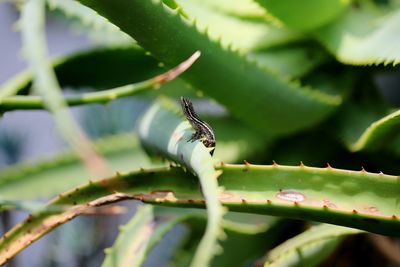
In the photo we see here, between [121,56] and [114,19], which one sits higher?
[121,56]

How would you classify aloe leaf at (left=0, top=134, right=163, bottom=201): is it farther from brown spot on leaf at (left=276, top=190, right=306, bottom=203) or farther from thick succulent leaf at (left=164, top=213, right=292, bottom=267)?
brown spot on leaf at (left=276, top=190, right=306, bottom=203)

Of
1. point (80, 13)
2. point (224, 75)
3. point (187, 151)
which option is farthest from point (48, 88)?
point (80, 13)

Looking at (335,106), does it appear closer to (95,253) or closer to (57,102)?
(57,102)

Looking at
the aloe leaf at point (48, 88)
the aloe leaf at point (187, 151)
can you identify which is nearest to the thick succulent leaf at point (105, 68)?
the aloe leaf at point (187, 151)

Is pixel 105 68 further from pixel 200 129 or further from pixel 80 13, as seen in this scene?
pixel 200 129

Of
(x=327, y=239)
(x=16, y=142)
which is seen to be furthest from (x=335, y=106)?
(x=16, y=142)

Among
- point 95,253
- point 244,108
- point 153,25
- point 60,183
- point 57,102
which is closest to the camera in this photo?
point 57,102

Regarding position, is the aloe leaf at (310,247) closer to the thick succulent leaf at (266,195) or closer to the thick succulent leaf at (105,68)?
the thick succulent leaf at (266,195)

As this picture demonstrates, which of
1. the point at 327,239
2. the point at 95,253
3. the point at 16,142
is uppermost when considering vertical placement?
the point at 16,142
